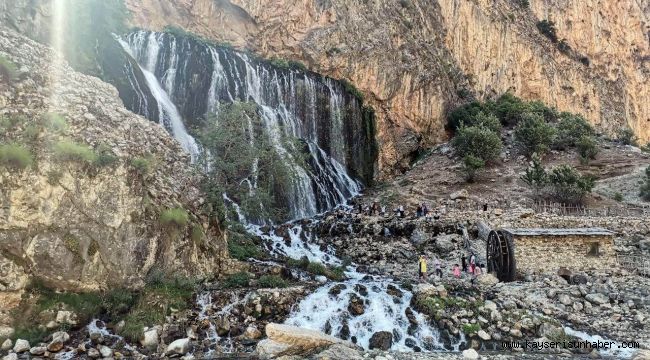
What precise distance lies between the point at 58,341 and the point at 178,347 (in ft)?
9.52

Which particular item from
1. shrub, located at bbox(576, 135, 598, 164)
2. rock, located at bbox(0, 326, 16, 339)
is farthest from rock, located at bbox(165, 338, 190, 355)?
shrub, located at bbox(576, 135, 598, 164)

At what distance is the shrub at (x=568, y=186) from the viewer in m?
29.5

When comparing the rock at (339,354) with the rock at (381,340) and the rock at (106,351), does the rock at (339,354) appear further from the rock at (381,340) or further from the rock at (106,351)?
the rock at (106,351)

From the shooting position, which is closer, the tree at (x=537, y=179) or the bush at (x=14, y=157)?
the bush at (x=14, y=157)

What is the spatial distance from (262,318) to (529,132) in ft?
114

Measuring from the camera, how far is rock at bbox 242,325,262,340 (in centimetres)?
1266

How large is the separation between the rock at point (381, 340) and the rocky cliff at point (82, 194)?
635cm

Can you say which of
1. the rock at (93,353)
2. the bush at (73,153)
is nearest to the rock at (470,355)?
the rock at (93,353)

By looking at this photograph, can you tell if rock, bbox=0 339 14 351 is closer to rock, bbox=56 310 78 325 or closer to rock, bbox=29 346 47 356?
rock, bbox=29 346 47 356

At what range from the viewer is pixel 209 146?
20.0 metres

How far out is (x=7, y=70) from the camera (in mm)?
14281

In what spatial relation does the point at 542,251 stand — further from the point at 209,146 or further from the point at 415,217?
the point at 209,146

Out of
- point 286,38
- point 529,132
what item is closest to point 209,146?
point 286,38

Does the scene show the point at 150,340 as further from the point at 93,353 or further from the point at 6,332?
the point at 6,332
